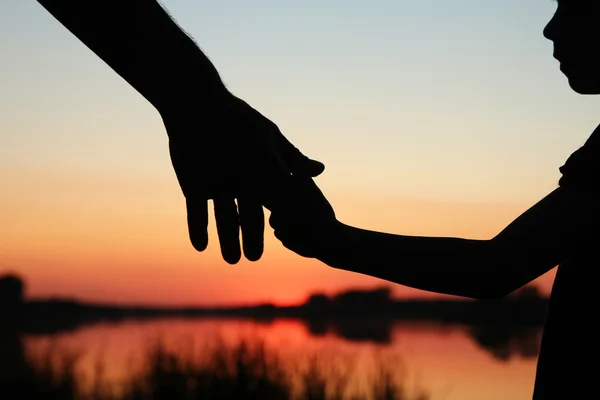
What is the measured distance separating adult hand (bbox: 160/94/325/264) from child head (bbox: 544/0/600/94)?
0.67 meters

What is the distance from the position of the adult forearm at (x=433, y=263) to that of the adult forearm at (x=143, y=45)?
0.73 metres

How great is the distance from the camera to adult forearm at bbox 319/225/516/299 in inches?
63.5

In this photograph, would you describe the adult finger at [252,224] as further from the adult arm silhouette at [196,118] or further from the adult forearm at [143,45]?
the adult forearm at [143,45]

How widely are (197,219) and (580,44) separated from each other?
3.30 feet

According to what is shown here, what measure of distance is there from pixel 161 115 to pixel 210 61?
0.22 metres

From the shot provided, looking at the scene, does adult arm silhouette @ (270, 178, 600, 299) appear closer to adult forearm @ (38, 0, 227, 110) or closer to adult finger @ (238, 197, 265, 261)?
adult finger @ (238, 197, 265, 261)

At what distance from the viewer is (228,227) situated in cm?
215

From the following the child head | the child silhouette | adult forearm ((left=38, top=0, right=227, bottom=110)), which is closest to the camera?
the child silhouette

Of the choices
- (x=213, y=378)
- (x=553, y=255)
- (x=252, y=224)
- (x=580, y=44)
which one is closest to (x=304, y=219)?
(x=252, y=224)

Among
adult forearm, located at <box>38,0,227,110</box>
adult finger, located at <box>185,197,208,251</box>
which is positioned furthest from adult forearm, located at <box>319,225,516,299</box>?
adult forearm, located at <box>38,0,227,110</box>

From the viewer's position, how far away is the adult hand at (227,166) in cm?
213

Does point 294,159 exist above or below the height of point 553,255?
above

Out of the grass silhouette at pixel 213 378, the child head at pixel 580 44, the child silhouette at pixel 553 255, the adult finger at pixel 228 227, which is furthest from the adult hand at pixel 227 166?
the grass silhouette at pixel 213 378

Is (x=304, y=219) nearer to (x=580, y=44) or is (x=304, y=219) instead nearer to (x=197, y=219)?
(x=197, y=219)
